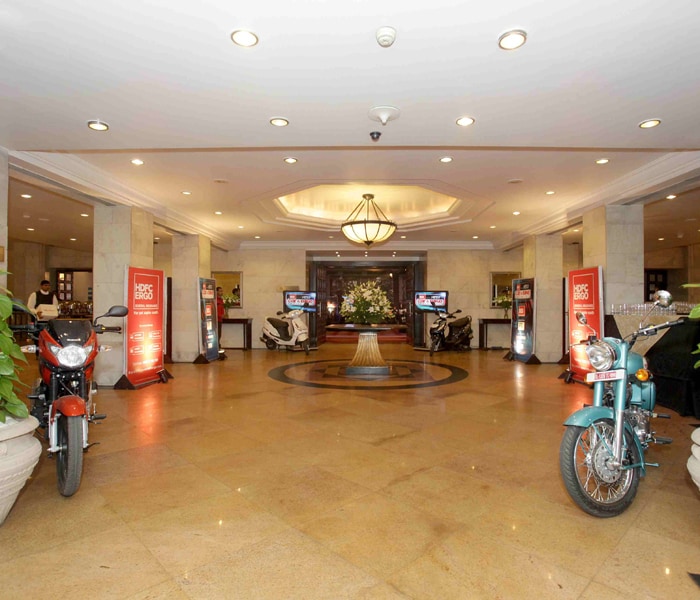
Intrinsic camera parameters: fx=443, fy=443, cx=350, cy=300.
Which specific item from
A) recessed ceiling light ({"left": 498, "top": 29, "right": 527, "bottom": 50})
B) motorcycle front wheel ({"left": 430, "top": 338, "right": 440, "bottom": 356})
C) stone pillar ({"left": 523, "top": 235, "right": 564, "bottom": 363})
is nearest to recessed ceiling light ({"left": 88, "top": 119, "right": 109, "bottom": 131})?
recessed ceiling light ({"left": 498, "top": 29, "right": 527, "bottom": 50})

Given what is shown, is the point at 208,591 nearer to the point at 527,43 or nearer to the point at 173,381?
the point at 527,43

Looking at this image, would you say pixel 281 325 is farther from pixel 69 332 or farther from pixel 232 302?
pixel 69 332

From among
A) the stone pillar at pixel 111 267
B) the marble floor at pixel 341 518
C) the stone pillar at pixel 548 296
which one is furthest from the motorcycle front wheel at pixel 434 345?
the stone pillar at pixel 111 267

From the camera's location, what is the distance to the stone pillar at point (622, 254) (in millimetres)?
6539

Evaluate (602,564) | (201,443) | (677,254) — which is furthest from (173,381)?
(677,254)

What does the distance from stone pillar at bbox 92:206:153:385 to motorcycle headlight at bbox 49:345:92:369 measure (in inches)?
151

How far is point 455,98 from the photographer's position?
10.9ft

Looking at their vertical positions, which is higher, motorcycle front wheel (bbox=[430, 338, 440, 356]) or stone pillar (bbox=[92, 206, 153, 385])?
stone pillar (bbox=[92, 206, 153, 385])

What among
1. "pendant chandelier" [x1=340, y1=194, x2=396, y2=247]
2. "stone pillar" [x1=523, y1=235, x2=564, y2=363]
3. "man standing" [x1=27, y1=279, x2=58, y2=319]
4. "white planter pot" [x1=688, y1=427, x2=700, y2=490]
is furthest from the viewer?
"stone pillar" [x1=523, y1=235, x2=564, y2=363]

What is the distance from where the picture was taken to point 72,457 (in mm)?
2699

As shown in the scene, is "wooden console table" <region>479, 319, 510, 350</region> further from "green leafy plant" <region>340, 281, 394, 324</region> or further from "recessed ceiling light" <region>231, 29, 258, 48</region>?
"recessed ceiling light" <region>231, 29, 258, 48</region>

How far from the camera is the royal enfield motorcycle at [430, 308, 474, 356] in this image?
11.5m

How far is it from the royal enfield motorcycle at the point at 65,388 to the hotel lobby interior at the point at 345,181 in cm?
25

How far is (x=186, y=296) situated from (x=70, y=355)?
6677mm
